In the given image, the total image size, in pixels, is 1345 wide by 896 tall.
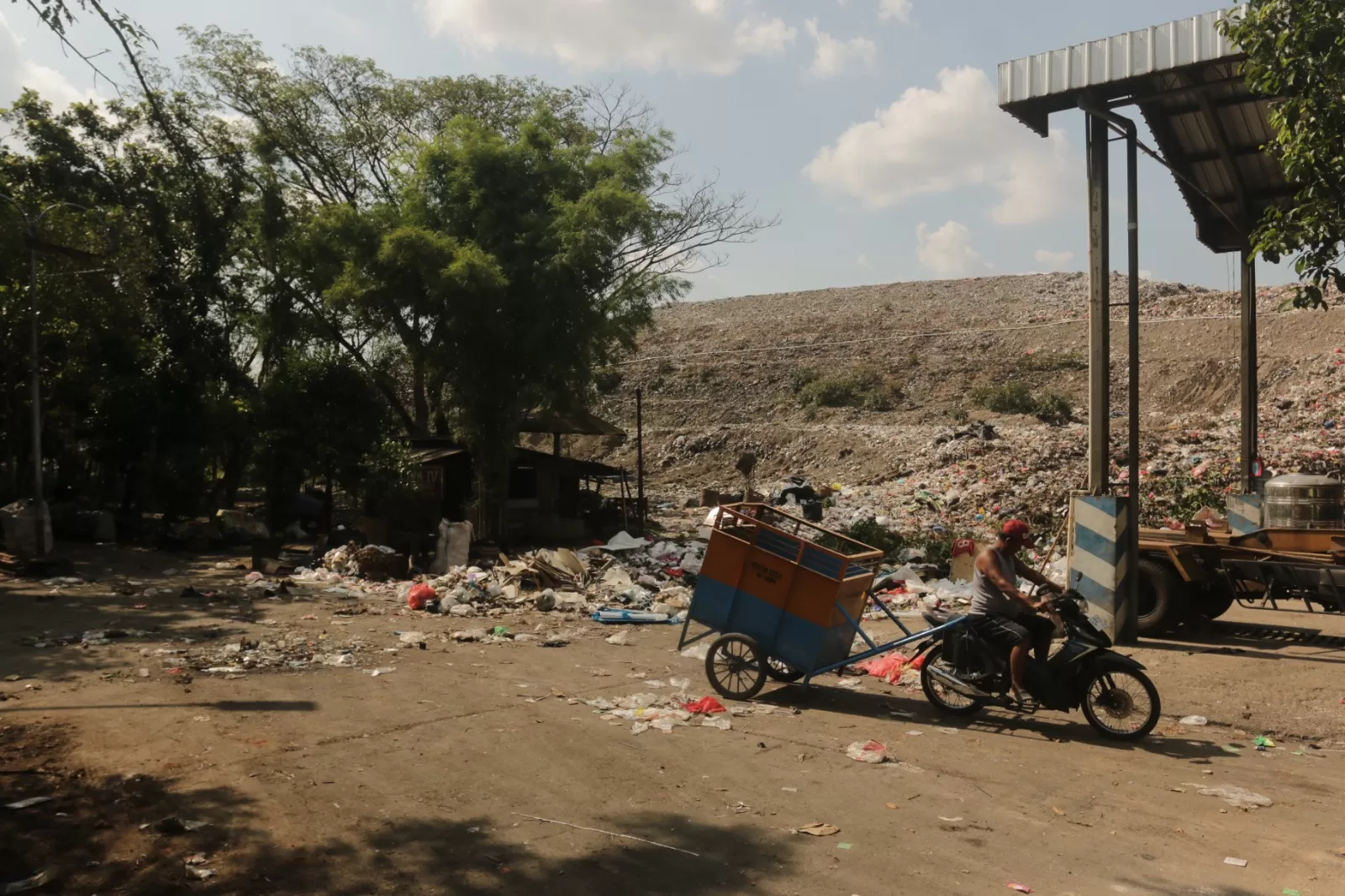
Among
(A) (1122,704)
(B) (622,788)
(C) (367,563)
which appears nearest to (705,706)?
(B) (622,788)

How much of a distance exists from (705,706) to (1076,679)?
2457 millimetres

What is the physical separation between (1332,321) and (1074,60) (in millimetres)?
30413

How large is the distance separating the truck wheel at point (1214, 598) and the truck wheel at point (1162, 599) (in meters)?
0.37

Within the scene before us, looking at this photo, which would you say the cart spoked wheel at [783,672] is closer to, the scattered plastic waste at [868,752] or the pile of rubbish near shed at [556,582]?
the scattered plastic waste at [868,752]

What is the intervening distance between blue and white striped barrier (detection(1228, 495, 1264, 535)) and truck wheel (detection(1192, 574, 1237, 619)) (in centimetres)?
269

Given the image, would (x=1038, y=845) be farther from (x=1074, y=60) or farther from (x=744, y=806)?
(x=1074, y=60)

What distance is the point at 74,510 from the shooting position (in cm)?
2094

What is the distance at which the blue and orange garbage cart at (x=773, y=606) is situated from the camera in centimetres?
739

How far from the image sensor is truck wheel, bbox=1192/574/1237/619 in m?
10.2

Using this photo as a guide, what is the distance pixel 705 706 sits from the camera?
7.23 meters

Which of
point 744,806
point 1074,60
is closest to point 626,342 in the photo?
point 1074,60

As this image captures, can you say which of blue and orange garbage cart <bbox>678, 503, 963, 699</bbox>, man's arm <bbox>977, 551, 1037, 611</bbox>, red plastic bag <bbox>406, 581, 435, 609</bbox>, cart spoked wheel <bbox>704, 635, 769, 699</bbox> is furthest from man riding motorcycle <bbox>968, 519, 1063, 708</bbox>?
red plastic bag <bbox>406, 581, 435, 609</bbox>

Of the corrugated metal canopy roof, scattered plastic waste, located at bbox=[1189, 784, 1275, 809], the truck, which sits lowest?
A: scattered plastic waste, located at bbox=[1189, 784, 1275, 809]

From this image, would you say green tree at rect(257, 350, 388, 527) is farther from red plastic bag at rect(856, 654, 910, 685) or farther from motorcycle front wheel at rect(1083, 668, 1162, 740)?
motorcycle front wheel at rect(1083, 668, 1162, 740)
